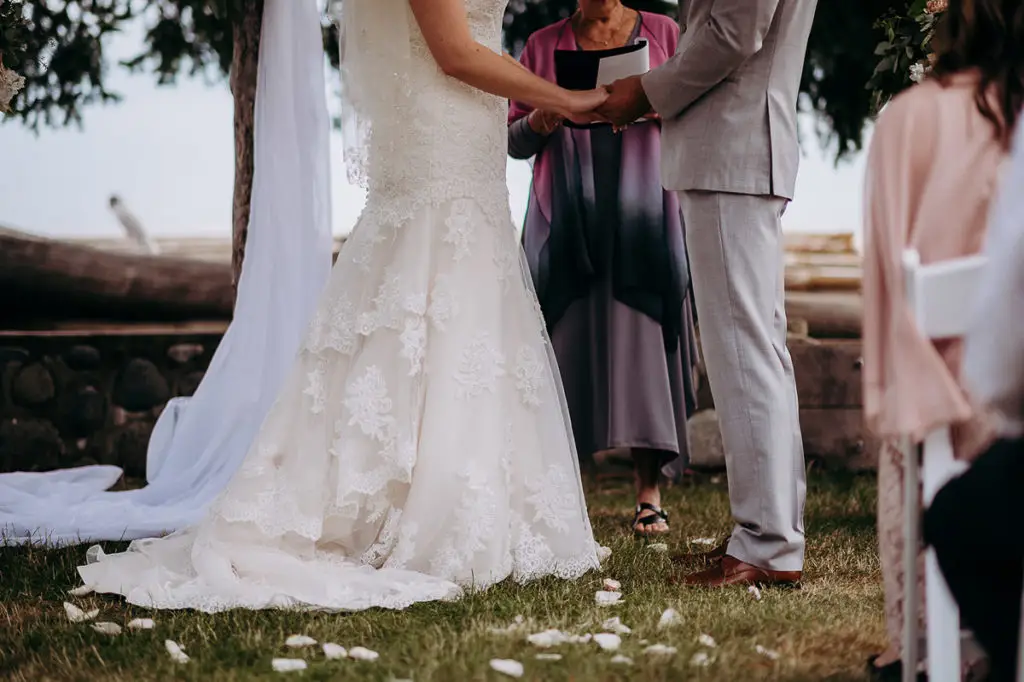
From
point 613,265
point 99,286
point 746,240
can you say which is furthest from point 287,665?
point 99,286

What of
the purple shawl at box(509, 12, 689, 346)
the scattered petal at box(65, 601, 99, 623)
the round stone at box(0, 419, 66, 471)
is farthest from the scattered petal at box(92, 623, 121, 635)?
the round stone at box(0, 419, 66, 471)

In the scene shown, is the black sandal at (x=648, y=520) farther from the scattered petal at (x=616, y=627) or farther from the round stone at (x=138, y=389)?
the round stone at (x=138, y=389)

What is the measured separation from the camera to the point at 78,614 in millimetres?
2986

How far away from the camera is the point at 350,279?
11.5ft

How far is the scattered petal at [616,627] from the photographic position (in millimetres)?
2721

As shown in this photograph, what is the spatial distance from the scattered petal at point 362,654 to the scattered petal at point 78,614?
80 cm

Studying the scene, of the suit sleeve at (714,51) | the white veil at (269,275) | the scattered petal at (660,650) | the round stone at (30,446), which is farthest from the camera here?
the round stone at (30,446)

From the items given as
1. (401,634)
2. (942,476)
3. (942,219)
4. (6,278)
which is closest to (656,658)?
(401,634)

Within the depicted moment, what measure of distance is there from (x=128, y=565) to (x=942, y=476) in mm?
2330

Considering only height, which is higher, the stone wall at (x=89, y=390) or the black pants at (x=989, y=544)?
the black pants at (x=989, y=544)

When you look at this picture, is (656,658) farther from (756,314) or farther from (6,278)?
(6,278)

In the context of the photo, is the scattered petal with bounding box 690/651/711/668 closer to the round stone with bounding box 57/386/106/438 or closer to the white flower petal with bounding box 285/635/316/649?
the white flower petal with bounding box 285/635/316/649

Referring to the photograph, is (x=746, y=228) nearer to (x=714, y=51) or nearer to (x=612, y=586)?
(x=714, y=51)

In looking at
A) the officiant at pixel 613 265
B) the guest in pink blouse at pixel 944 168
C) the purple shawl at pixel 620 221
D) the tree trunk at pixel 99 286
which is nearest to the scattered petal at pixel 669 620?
the guest in pink blouse at pixel 944 168
